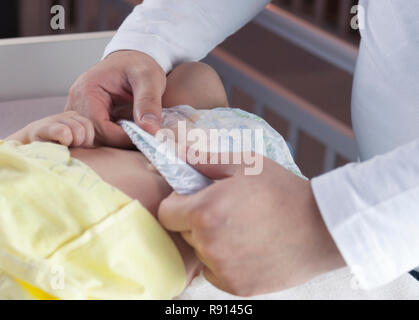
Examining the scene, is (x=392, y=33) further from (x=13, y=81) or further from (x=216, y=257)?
(x=13, y=81)

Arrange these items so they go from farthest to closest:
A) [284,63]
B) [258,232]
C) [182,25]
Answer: [284,63], [182,25], [258,232]

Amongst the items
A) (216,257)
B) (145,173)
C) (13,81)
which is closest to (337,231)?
(216,257)

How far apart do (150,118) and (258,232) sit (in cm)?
25

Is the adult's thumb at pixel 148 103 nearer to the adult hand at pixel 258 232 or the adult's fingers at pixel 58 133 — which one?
the adult's fingers at pixel 58 133

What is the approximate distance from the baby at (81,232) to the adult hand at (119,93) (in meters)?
0.09

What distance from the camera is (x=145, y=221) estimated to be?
59cm

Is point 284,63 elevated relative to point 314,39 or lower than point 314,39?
lower

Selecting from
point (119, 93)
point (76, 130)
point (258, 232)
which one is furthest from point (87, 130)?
point (258, 232)

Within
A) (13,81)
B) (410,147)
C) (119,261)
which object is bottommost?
(13,81)

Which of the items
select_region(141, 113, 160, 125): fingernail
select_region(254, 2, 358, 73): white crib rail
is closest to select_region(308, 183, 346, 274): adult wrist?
select_region(141, 113, 160, 125): fingernail

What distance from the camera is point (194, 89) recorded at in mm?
873

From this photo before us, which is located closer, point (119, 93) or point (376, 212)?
point (376, 212)

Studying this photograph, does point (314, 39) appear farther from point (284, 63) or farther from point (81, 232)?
point (284, 63)

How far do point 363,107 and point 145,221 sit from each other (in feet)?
1.29
